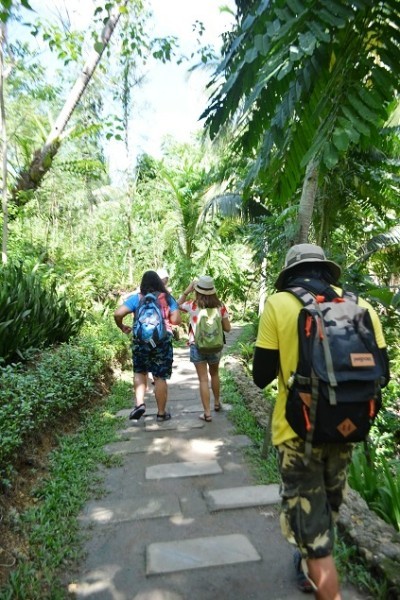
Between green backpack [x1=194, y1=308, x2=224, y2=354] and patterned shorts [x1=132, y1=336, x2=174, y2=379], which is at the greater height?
green backpack [x1=194, y1=308, x2=224, y2=354]

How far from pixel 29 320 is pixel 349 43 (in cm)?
498

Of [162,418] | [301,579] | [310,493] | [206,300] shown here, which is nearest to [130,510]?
[301,579]

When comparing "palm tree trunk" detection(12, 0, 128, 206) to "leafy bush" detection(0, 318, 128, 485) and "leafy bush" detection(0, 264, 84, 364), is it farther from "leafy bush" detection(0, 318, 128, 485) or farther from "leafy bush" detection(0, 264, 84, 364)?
"leafy bush" detection(0, 318, 128, 485)

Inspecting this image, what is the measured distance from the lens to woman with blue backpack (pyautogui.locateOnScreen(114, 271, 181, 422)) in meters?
5.00

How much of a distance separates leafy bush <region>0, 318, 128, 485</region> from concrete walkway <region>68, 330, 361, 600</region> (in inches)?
28.8

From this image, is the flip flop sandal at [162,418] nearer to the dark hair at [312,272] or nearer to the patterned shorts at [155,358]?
the patterned shorts at [155,358]

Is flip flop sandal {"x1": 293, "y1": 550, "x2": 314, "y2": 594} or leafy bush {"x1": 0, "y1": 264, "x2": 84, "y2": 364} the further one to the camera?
leafy bush {"x1": 0, "y1": 264, "x2": 84, "y2": 364}

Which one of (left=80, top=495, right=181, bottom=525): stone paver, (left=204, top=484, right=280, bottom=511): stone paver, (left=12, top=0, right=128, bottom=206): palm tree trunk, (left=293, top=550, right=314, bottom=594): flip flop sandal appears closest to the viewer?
(left=293, top=550, right=314, bottom=594): flip flop sandal

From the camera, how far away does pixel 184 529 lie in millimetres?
3047

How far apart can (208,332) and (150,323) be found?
668 millimetres

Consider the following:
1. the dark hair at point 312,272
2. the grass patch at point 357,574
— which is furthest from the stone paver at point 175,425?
the dark hair at point 312,272

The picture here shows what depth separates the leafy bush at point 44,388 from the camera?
131 inches

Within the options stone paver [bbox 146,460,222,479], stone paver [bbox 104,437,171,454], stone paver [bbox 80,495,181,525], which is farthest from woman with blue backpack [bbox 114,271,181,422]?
stone paver [bbox 80,495,181,525]

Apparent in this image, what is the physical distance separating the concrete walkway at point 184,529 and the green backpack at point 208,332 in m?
0.98
